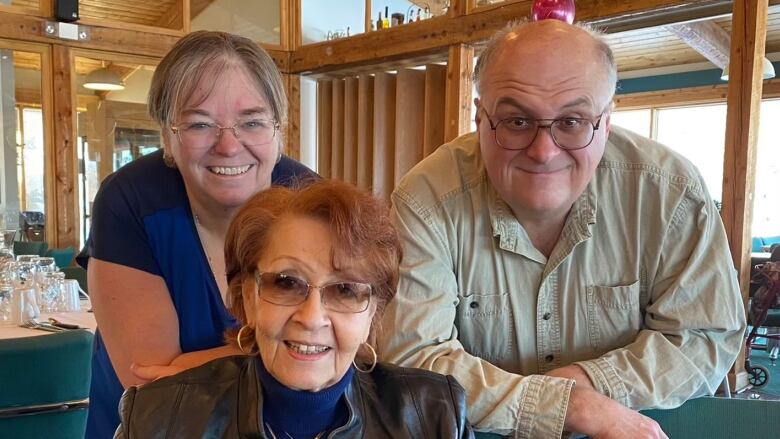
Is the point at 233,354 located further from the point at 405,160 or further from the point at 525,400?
the point at 405,160

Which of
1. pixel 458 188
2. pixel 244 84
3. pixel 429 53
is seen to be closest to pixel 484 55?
pixel 458 188

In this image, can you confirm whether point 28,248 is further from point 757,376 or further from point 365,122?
point 757,376

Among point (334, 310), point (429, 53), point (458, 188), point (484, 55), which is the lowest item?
point (334, 310)

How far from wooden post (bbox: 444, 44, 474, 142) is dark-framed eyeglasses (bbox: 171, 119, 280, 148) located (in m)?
4.34

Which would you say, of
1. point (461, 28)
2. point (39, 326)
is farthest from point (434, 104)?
point (39, 326)

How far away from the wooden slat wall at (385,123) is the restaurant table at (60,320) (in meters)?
3.19

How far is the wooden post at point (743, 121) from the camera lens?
158 inches

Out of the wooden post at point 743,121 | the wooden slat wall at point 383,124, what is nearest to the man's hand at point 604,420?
the wooden post at point 743,121

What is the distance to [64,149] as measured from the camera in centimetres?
618

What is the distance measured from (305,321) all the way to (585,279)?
73 centimetres

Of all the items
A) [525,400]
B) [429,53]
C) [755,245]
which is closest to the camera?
[525,400]

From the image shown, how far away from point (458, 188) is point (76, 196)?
5.92 metres

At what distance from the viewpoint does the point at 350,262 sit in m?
1.12

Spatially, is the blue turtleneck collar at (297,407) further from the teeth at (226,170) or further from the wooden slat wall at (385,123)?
the wooden slat wall at (385,123)
